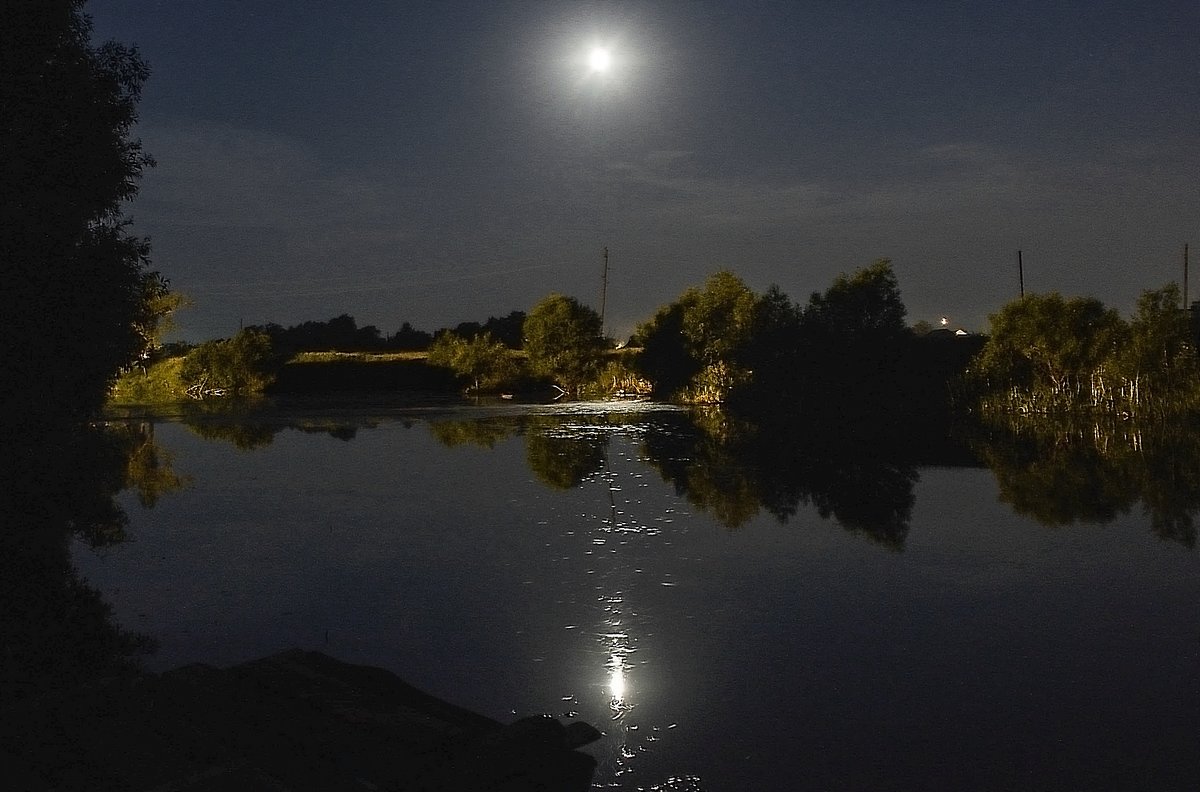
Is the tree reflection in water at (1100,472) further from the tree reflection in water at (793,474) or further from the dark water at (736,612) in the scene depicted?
the tree reflection in water at (793,474)

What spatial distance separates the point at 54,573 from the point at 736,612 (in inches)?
336

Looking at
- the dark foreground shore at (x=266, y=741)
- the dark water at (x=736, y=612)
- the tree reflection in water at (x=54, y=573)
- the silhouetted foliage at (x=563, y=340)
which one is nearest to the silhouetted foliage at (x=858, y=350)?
the dark water at (x=736, y=612)

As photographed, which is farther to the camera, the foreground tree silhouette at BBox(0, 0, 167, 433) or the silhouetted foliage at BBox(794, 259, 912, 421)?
the silhouetted foliage at BBox(794, 259, 912, 421)

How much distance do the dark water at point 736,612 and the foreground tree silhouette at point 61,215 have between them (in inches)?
105

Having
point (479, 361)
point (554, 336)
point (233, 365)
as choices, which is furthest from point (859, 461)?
point (233, 365)

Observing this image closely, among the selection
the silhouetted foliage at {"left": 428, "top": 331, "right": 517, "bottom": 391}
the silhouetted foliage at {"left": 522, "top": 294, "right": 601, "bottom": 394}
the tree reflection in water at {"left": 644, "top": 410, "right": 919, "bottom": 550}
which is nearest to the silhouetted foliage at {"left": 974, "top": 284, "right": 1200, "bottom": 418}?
the tree reflection in water at {"left": 644, "top": 410, "right": 919, "bottom": 550}

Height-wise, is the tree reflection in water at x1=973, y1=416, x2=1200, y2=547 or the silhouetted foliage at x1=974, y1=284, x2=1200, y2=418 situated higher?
the silhouetted foliage at x1=974, y1=284, x2=1200, y2=418

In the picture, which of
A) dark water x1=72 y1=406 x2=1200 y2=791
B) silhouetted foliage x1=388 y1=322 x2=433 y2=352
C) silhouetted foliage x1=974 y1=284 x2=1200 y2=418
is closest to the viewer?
dark water x1=72 y1=406 x2=1200 y2=791

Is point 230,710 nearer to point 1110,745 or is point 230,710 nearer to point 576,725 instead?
point 576,725

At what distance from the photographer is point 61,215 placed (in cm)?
1097

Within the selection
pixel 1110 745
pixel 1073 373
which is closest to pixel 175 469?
pixel 1110 745

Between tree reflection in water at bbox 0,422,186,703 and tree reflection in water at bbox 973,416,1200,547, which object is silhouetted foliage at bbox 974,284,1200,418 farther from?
tree reflection in water at bbox 0,422,186,703

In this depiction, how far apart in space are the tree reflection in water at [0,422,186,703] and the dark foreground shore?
0.66m

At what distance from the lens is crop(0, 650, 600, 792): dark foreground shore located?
475 centimetres
